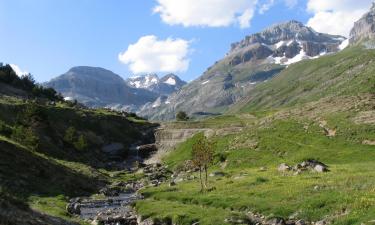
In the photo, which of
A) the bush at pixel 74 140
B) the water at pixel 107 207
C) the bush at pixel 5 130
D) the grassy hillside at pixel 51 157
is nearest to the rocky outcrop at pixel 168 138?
the grassy hillside at pixel 51 157

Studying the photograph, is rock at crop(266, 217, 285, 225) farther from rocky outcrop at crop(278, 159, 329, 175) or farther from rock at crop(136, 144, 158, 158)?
rock at crop(136, 144, 158, 158)

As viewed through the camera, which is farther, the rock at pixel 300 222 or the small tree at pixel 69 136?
the small tree at pixel 69 136

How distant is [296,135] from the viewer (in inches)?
4980

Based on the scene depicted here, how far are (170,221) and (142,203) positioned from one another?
17125 mm

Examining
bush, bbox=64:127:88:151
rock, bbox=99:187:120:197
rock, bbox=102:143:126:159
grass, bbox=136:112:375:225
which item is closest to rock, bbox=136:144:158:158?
rock, bbox=102:143:126:159

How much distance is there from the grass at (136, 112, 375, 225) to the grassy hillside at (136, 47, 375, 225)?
0.29 ft

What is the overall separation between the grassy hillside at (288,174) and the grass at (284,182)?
0.09 metres

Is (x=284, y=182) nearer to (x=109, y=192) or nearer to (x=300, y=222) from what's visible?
(x=300, y=222)

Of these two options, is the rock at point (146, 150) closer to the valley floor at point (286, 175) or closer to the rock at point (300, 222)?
the valley floor at point (286, 175)

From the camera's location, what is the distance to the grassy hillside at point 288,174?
4506 cm

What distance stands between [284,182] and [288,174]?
1578 cm

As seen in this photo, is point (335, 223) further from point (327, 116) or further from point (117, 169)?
point (117, 169)

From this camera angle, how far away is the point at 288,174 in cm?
8188

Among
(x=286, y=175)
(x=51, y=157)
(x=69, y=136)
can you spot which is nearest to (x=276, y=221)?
(x=286, y=175)
